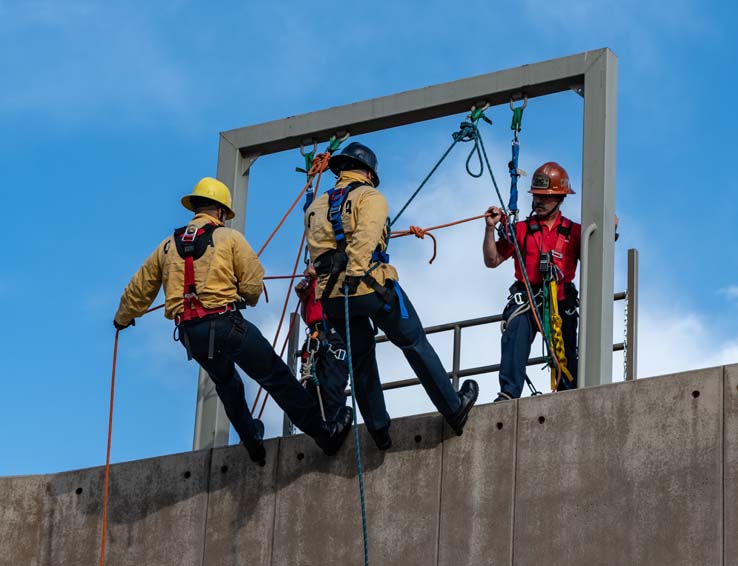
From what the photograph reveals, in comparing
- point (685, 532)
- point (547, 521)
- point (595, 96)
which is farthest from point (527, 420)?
point (595, 96)

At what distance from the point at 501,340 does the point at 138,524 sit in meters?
2.89

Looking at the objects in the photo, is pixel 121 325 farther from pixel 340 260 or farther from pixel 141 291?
pixel 340 260

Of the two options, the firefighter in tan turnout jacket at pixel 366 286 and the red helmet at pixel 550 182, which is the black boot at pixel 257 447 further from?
the red helmet at pixel 550 182

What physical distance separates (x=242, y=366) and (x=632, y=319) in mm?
2683

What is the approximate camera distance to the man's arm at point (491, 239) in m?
11.8

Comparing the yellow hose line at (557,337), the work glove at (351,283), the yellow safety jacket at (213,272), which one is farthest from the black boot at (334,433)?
the yellow hose line at (557,337)

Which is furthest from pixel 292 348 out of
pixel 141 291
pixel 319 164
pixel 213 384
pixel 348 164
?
pixel 348 164

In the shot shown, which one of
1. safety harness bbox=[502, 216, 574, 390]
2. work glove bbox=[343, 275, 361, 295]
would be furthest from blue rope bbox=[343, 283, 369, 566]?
safety harness bbox=[502, 216, 574, 390]

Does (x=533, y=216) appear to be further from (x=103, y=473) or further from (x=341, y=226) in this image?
(x=103, y=473)

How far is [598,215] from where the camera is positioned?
38.3 feet

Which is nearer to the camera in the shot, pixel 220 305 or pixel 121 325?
pixel 220 305

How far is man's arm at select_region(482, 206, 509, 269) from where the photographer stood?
1180 centimetres

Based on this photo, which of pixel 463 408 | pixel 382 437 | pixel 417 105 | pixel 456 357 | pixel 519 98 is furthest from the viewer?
pixel 456 357

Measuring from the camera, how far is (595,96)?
11891mm
